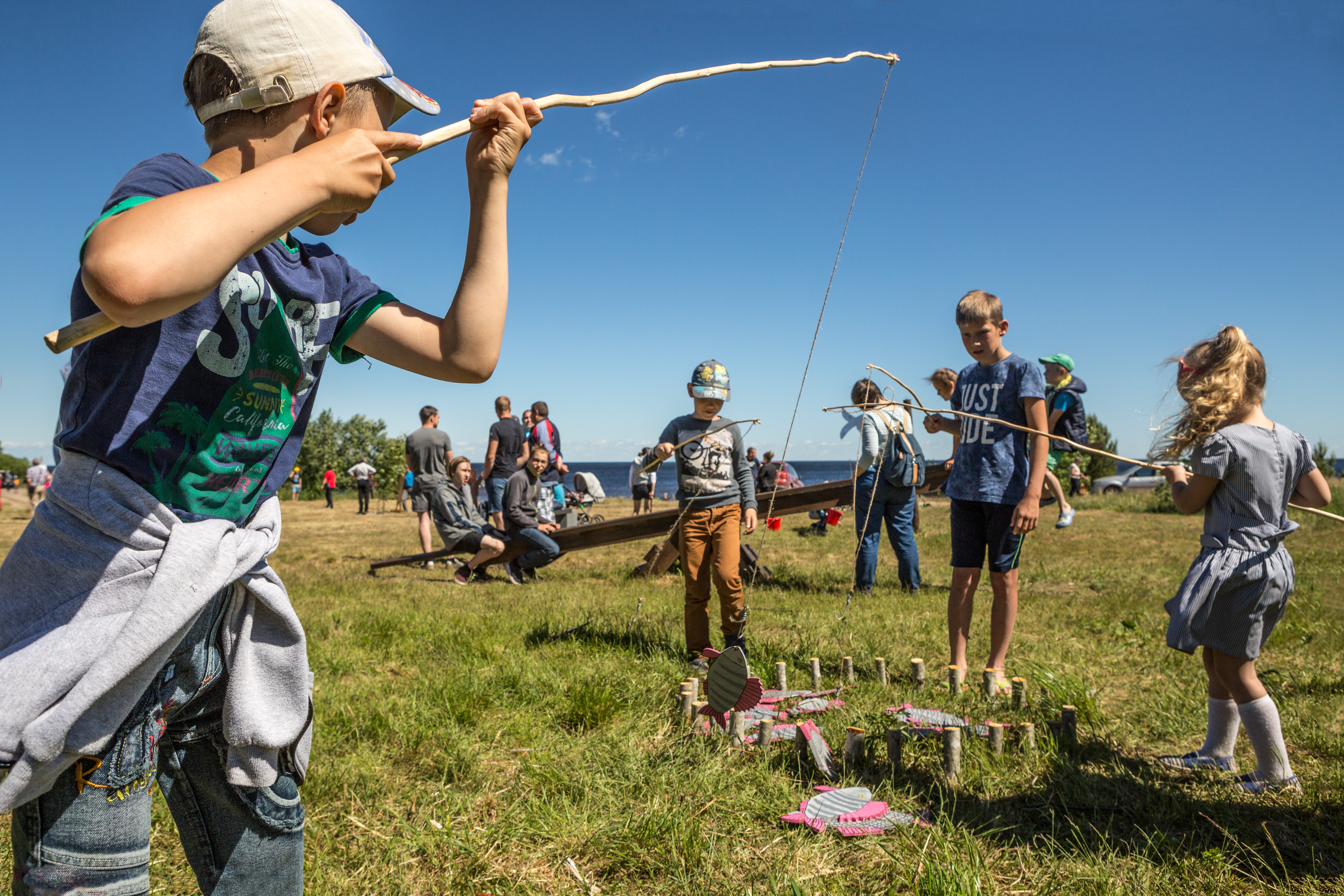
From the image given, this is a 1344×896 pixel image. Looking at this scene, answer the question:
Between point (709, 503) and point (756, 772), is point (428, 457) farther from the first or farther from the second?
point (756, 772)

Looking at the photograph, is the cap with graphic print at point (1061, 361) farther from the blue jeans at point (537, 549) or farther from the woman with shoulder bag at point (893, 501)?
the blue jeans at point (537, 549)

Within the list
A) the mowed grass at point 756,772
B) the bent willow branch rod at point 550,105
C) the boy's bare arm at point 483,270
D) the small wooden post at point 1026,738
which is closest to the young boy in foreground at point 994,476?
the mowed grass at point 756,772

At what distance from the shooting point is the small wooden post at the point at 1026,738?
10.2 ft

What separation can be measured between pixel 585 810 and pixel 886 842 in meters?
0.96

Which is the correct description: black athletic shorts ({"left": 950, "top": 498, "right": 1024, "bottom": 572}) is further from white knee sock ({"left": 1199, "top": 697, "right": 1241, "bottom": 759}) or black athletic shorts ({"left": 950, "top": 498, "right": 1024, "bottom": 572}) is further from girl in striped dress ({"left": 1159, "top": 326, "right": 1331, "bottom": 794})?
white knee sock ({"left": 1199, "top": 697, "right": 1241, "bottom": 759})

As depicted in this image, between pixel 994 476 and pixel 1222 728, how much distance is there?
1365 mm

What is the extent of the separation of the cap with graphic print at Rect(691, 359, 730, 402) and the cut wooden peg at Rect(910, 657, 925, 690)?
1.94m

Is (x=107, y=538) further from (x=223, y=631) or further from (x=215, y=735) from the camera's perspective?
(x=215, y=735)

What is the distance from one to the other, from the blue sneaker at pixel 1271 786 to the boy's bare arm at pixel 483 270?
307cm

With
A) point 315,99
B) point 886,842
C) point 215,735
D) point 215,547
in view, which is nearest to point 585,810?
point 886,842

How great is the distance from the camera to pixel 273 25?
1.10 m

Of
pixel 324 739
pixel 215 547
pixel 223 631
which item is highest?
pixel 215 547

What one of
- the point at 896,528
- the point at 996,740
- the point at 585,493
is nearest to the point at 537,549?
the point at 896,528

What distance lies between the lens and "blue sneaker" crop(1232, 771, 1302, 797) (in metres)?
2.75
